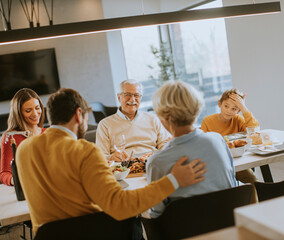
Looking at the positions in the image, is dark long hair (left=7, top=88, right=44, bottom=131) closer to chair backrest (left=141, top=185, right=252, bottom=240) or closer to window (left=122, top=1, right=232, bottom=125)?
chair backrest (left=141, top=185, right=252, bottom=240)

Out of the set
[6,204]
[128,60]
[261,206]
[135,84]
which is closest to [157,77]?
[128,60]

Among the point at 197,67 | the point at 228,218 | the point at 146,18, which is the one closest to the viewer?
the point at 228,218

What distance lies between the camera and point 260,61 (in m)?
5.02

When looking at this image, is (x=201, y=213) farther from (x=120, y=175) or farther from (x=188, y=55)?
(x=188, y=55)

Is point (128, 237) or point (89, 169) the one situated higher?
point (89, 169)

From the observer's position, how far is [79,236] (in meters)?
1.38

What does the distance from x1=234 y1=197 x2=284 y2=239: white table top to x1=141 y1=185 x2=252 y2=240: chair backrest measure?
0.43 meters

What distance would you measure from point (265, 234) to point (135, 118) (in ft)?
7.59

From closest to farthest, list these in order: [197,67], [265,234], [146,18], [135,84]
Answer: [265,234] → [146,18] → [135,84] → [197,67]

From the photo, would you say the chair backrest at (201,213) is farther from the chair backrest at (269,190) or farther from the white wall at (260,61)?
the white wall at (260,61)

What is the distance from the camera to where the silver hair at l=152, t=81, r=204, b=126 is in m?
1.50

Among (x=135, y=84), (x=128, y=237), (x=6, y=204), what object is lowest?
(x=128, y=237)

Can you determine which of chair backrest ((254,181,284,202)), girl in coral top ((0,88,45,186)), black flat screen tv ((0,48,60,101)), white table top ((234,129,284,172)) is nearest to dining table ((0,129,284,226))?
white table top ((234,129,284,172))

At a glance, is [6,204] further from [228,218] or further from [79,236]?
[228,218]
